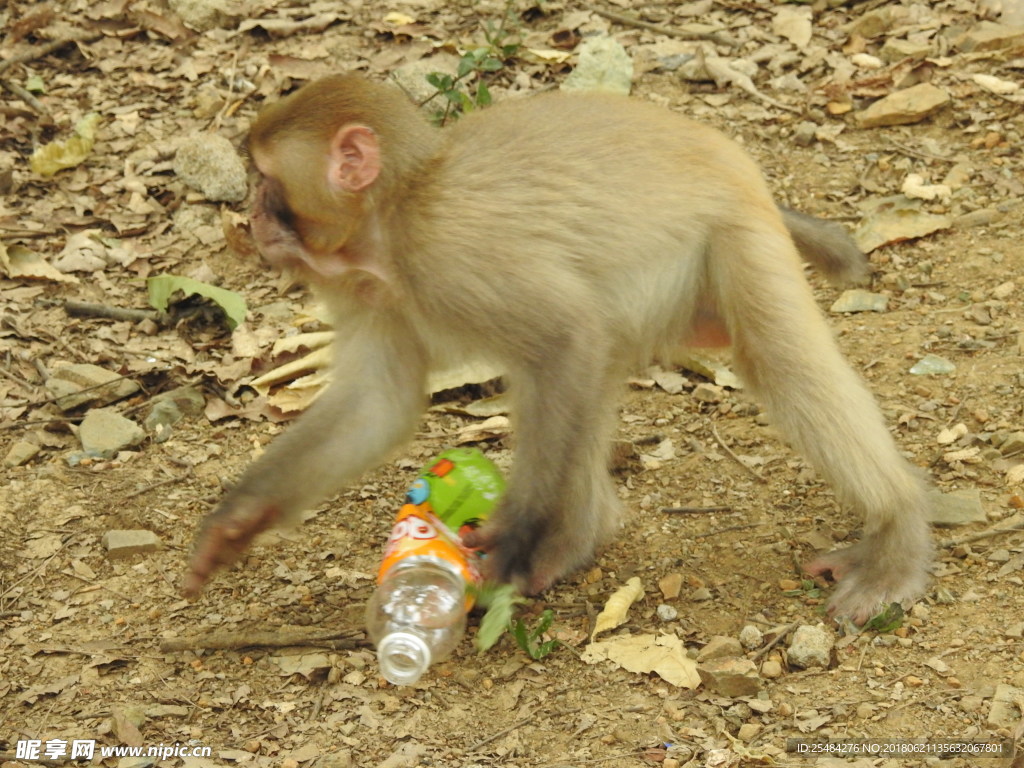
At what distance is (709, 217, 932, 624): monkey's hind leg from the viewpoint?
4.27 meters

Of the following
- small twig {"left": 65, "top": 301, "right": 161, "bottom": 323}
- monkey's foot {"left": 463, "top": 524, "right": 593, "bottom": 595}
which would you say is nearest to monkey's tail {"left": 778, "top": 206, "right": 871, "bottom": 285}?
monkey's foot {"left": 463, "top": 524, "right": 593, "bottom": 595}

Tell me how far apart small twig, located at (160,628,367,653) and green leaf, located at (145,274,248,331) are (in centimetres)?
227

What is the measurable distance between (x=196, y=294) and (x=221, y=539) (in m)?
2.51

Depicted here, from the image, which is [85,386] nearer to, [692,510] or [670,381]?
[670,381]

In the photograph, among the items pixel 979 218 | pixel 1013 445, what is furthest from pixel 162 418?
pixel 979 218

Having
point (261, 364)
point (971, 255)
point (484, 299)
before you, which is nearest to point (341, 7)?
point (261, 364)

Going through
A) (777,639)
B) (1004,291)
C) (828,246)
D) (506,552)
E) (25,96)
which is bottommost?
(777,639)

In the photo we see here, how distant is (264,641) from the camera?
13.8ft

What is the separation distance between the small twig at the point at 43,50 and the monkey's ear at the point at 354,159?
4428 millimetres

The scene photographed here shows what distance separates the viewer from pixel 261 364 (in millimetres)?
6020

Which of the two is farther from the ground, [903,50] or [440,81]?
[903,50]

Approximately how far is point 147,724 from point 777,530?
2303 mm

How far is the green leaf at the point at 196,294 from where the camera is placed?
20.4ft

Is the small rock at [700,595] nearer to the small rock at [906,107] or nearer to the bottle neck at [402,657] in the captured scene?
the bottle neck at [402,657]
